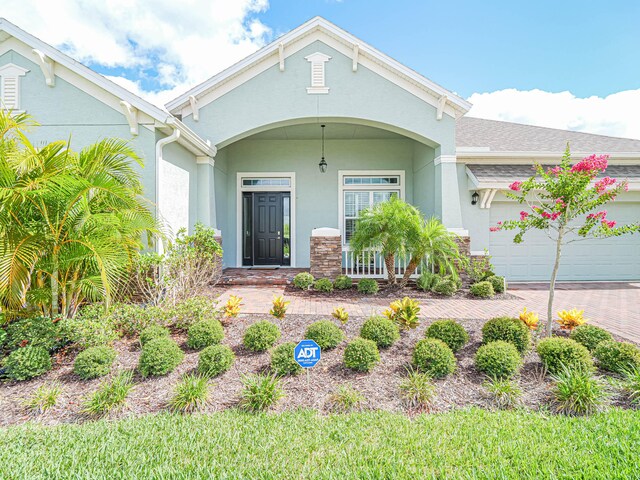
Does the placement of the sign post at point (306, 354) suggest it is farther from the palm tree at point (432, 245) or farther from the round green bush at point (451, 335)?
the palm tree at point (432, 245)

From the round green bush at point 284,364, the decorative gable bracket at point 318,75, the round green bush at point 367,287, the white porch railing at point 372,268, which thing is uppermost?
the decorative gable bracket at point 318,75

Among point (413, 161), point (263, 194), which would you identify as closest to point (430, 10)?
point (413, 161)

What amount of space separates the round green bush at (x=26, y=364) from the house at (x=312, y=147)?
347cm

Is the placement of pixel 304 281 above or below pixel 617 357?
above

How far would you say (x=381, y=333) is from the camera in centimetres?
437

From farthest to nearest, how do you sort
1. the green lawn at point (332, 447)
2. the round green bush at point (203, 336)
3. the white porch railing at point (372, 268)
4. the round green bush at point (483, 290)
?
1. the white porch railing at point (372, 268)
2. the round green bush at point (483, 290)
3. the round green bush at point (203, 336)
4. the green lawn at point (332, 447)

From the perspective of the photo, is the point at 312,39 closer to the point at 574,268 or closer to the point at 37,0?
the point at 37,0

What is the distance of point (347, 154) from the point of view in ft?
37.1

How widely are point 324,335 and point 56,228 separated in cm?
379

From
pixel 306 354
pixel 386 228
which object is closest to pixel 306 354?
pixel 306 354

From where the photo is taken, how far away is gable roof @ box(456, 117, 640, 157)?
9883 millimetres

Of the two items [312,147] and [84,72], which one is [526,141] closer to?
[312,147]

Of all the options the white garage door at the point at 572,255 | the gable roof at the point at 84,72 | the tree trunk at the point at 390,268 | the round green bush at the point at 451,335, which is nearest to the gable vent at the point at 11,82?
the gable roof at the point at 84,72

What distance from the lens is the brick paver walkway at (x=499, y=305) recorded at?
19.8ft
